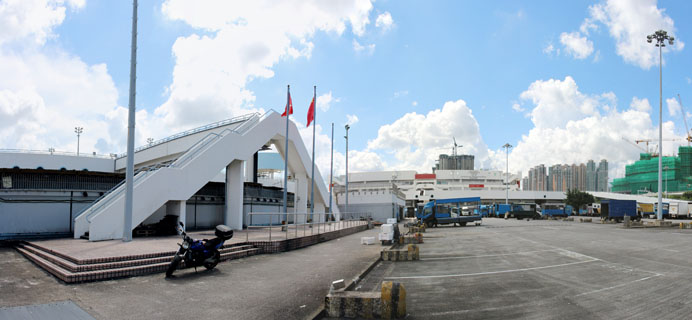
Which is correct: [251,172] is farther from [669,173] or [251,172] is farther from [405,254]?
[669,173]

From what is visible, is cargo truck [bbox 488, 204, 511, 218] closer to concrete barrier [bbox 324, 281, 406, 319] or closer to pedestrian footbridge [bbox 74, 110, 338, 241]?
pedestrian footbridge [bbox 74, 110, 338, 241]

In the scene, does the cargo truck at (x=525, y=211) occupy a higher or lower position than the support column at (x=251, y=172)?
lower

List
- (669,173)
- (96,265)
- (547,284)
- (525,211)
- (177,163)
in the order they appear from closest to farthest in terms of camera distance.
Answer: (547,284) → (96,265) → (177,163) → (525,211) → (669,173)

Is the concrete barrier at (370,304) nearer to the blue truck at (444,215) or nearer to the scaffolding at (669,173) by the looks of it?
the blue truck at (444,215)

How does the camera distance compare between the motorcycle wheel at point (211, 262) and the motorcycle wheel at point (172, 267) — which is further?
the motorcycle wheel at point (211, 262)

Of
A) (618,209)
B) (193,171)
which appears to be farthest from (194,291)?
(618,209)

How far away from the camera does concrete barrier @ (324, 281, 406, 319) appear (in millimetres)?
6125

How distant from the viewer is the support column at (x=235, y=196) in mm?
21766

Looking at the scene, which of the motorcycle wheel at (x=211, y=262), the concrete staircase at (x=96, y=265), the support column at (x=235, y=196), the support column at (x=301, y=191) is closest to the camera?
the concrete staircase at (x=96, y=265)

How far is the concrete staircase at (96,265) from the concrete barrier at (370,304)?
550cm

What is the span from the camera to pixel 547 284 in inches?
343

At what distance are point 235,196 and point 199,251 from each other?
39.5ft

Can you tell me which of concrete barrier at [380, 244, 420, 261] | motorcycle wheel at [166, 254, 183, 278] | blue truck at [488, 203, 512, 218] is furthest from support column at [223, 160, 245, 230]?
blue truck at [488, 203, 512, 218]

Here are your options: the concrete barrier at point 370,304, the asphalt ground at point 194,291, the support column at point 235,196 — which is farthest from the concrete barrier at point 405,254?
the support column at point 235,196
